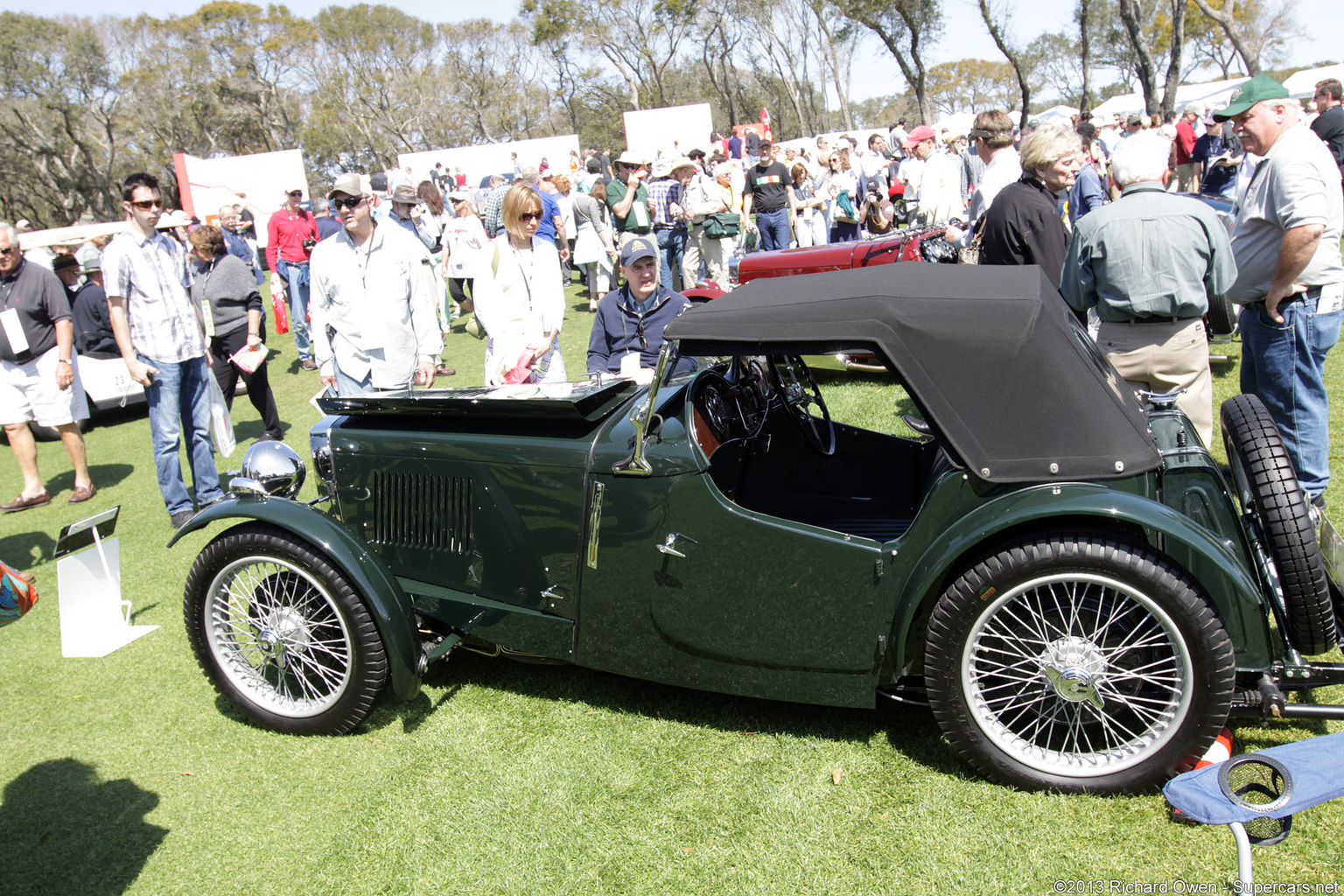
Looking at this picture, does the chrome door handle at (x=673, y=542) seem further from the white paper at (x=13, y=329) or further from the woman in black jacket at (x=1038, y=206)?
the white paper at (x=13, y=329)

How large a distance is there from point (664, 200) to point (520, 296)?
6.61 meters

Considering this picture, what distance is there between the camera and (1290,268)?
3662mm

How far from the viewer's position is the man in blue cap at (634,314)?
15.7 ft

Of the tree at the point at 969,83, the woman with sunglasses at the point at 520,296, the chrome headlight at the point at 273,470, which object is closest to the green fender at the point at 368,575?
the chrome headlight at the point at 273,470

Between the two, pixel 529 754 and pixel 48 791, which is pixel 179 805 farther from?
pixel 529 754

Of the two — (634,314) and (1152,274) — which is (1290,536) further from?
(634,314)

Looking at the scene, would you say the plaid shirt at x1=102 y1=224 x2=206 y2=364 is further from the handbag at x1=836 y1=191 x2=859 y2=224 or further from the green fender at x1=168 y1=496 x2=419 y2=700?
the handbag at x1=836 y1=191 x2=859 y2=224

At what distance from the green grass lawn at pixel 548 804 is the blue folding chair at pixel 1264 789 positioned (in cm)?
46

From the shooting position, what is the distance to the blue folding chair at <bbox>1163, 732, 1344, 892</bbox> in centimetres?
178

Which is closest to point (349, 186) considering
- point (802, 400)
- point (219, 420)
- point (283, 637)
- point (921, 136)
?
point (219, 420)

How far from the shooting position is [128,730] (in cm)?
361

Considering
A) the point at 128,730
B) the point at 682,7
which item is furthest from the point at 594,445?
the point at 682,7

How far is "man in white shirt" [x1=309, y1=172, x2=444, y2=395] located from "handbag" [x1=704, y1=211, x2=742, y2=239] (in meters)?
5.95

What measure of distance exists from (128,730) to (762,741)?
A: 2.71 meters
